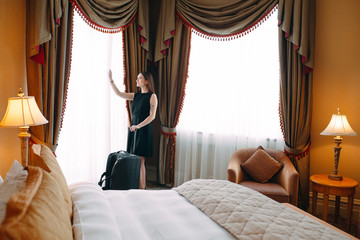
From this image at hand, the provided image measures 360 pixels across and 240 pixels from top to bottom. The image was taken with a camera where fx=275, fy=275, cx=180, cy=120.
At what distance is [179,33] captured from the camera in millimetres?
3711

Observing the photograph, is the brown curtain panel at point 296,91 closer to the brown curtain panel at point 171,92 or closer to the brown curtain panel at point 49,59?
the brown curtain panel at point 171,92

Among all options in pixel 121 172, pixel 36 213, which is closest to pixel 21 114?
pixel 121 172

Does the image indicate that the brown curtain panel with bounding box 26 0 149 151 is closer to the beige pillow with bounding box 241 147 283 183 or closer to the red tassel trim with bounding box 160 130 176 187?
the red tassel trim with bounding box 160 130 176 187

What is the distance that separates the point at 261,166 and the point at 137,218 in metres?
1.81

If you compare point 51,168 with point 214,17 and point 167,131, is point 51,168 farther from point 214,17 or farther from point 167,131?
point 214,17

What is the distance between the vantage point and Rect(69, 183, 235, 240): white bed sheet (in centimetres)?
124

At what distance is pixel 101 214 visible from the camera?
135cm

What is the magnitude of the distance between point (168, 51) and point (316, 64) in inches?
73.7

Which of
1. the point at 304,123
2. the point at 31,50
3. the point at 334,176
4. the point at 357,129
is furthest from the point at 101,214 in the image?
the point at 357,129

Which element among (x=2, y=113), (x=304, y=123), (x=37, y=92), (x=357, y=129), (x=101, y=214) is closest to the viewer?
(x=101, y=214)

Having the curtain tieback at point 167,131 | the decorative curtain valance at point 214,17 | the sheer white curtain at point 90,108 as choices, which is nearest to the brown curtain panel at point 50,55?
the sheer white curtain at point 90,108

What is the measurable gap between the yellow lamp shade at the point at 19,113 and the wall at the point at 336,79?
2932mm

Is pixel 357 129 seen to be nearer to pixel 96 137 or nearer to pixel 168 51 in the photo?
pixel 168 51

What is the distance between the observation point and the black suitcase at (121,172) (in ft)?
9.31
